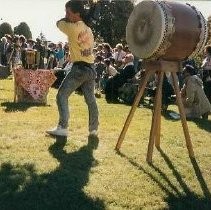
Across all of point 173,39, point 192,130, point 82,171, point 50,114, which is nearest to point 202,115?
point 192,130

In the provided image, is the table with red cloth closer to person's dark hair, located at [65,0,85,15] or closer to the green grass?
the green grass

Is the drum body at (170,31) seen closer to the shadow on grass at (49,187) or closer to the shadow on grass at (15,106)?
the shadow on grass at (49,187)

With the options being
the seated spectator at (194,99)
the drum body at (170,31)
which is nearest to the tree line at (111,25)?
the seated spectator at (194,99)

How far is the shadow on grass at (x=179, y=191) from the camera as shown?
5871mm

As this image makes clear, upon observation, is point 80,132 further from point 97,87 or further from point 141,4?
point 97,87

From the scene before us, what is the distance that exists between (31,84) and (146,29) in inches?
228

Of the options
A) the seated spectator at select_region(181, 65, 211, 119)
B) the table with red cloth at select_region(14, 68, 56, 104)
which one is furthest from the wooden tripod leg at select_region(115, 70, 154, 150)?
the table with red cloth at select_region(14, 68, 56, 104)

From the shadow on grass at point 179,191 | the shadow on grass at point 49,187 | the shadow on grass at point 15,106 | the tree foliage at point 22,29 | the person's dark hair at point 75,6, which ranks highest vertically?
the person's dark hair at point 75,6

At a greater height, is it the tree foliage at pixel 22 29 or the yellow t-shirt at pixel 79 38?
the yellow t-shirt at pixel 79 38

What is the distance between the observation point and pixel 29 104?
12.8 m

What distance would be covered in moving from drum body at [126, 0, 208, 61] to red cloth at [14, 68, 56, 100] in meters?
5.56

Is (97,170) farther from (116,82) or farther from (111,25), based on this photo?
(111,25)

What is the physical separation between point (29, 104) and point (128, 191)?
23.0ft

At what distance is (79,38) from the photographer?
27.1 ft
